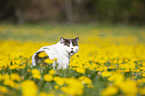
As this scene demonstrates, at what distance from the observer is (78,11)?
95.6 feet

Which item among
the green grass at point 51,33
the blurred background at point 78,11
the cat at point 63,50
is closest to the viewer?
the cat at point 63,50

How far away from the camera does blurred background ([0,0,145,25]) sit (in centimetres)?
2714

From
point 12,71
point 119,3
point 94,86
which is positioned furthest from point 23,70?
point 119,3

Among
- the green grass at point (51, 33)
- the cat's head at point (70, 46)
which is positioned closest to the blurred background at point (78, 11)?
the green grass at point (51, 33)

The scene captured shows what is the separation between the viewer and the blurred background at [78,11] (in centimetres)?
2714

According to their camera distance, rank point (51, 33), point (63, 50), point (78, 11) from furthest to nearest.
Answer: point (78, 11) < point (51, 33) < point (63, 50)

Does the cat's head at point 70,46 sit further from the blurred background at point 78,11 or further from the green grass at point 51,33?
the blurred background at point 78,11

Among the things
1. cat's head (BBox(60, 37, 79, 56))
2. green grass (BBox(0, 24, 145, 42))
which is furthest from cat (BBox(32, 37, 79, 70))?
green grass (BBox(0, 24, 145, 42))

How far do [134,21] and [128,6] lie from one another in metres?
2.63

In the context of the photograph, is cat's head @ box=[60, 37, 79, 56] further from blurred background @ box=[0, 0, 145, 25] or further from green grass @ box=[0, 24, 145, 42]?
blurred background @ box=[0, 0, 145, 25]

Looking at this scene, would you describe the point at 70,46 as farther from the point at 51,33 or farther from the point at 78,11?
the point at 78,11

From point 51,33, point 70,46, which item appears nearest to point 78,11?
point 51,33

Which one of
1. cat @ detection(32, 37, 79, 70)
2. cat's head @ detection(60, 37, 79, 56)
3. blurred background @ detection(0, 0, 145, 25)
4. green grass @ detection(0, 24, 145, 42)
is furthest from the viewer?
blurred background @ detection(0, 0, 145, 25)

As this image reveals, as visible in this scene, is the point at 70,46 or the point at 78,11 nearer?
the point at 70,46
